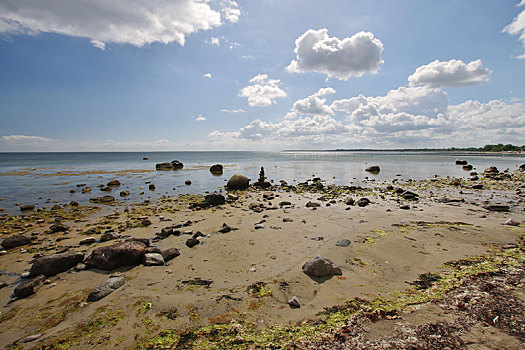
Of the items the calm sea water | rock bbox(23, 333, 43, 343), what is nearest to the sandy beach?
rock bbox(23, 333, 43, 343)

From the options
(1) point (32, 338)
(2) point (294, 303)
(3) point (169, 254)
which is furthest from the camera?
(3) point (169, 254)

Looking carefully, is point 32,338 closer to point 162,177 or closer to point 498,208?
point 498,208

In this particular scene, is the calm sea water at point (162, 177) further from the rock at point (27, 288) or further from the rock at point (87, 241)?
the rock at point (27, 288)

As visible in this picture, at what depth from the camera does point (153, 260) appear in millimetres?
6527

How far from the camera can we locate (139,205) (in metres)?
15.4

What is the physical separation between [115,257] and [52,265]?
1.66 m

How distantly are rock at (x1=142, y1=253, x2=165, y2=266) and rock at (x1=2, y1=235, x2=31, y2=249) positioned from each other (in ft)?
20.4

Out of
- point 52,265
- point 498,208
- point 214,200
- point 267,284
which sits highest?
point 52,265

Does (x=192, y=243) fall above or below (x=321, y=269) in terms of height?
below

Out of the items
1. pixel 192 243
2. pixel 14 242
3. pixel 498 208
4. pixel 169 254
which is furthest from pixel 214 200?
pixel 498 208

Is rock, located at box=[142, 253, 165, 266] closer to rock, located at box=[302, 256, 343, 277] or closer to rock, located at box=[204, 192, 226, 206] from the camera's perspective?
rock, located at box=[302, 256, 343, 277]

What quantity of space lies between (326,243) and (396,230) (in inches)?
139

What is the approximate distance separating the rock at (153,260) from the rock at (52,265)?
209 centimetres

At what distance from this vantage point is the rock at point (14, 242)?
8188mm
